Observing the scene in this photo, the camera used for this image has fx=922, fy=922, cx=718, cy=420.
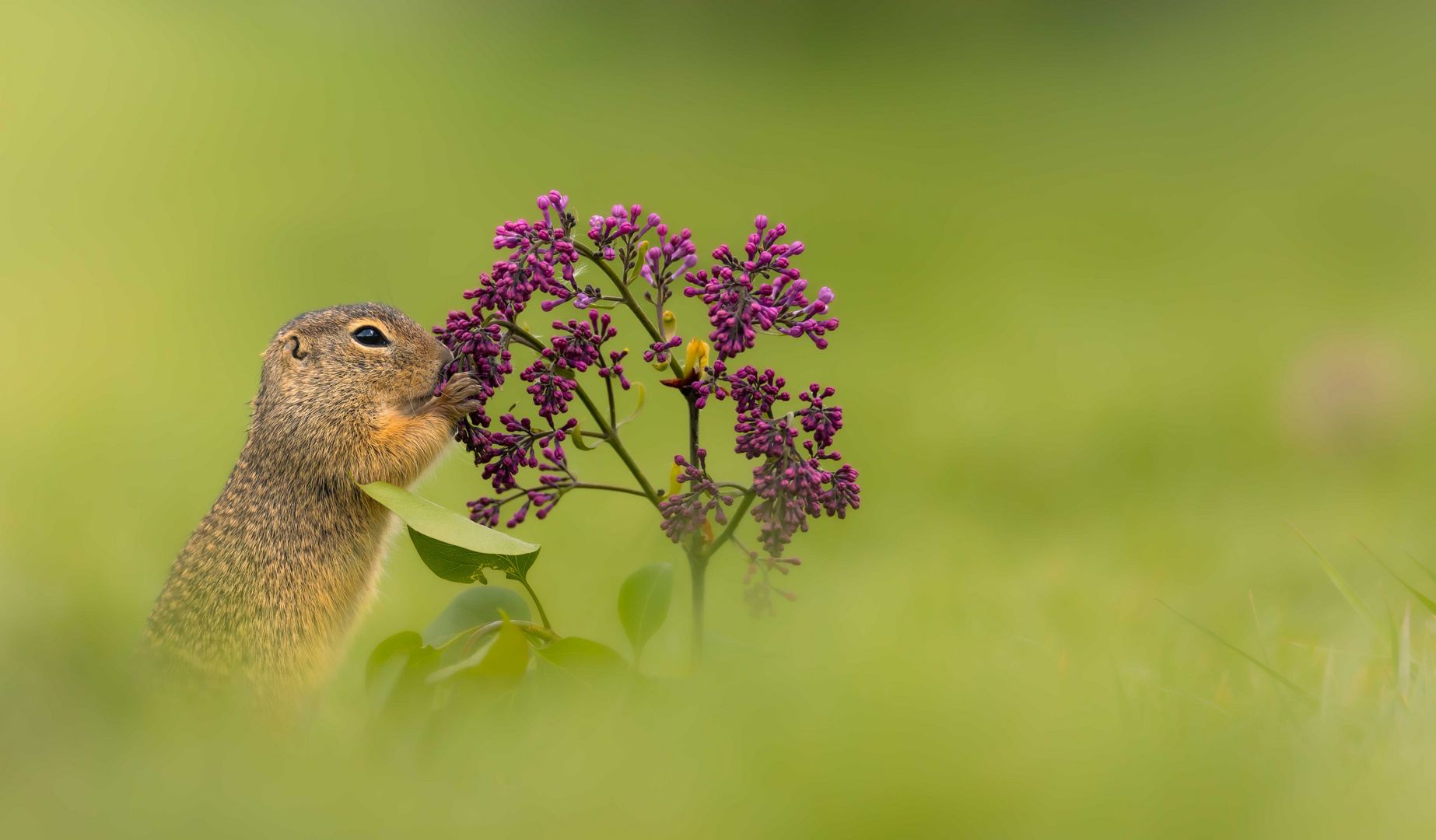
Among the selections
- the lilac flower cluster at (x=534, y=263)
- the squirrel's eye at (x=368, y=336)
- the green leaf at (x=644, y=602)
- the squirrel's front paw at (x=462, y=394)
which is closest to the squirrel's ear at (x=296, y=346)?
the squirrel's eye at (x=368, y=336)

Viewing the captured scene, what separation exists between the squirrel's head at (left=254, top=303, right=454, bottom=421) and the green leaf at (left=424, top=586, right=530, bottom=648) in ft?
1.69

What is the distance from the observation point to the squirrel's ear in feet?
6.32

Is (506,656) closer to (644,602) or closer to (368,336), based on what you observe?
(644,602)

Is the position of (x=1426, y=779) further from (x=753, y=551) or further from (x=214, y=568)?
(x=214, y=568)

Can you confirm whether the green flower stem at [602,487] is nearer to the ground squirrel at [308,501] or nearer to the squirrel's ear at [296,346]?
the ground squirrel at [308,501]

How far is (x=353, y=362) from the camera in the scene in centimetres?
191

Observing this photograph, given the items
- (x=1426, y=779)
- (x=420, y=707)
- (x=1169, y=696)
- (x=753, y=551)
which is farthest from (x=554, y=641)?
(x=1426, y=779)

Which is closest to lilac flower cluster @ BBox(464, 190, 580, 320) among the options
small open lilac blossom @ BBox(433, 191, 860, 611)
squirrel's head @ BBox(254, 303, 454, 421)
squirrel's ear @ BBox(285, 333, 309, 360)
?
small open lilac blossom @ BBox(433, 191, 860, 611)

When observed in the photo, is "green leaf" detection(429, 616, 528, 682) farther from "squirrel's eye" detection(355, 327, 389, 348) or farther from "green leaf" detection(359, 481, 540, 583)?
"squirrel's eye" detection(355, 327, 389, 348)

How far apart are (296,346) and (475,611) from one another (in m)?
0.79

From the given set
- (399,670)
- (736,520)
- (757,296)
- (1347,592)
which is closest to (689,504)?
(736,520)

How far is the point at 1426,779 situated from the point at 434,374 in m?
1.70

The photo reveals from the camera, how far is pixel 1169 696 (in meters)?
1.04

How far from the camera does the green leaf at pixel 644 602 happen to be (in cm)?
137
